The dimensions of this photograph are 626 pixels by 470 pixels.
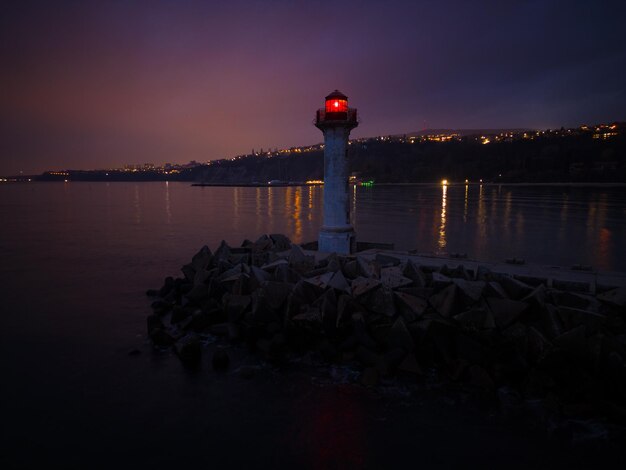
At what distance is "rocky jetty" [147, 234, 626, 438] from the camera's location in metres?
6.78

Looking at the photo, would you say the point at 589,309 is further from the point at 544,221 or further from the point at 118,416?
the point at 544,221

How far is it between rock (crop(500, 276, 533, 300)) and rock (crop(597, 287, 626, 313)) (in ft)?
4.03

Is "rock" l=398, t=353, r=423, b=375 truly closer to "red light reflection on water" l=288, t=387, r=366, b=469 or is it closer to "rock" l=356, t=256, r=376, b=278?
"red light reflection on water" l=288, t=387, r=366, b=469

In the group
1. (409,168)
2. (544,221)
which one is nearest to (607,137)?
(409,168)

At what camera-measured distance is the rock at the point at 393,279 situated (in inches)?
360

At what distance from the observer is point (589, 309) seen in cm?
783

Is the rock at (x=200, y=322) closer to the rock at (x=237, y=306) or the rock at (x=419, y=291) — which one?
the rock at (x=237, y=306)

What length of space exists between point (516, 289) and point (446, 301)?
153 centimetres

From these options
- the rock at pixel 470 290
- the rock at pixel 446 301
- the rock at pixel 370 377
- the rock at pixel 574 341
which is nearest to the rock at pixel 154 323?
the rock at pixel 370 377

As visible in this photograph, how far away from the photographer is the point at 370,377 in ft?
24.8

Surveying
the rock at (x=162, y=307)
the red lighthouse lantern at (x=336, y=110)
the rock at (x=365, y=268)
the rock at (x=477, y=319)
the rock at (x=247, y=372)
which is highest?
the red lighthouse lantern at (x=336, y=110)

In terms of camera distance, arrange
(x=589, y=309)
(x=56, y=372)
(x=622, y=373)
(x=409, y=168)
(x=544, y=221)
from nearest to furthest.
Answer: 1. (x=622, y=373)
2. (x=589, y=309)
3. (x=56, y=372)
4. (x=544, y=221)
5. (x=409, y=168)

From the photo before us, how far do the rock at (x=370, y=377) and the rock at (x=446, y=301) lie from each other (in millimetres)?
1804

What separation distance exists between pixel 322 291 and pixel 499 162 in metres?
144
